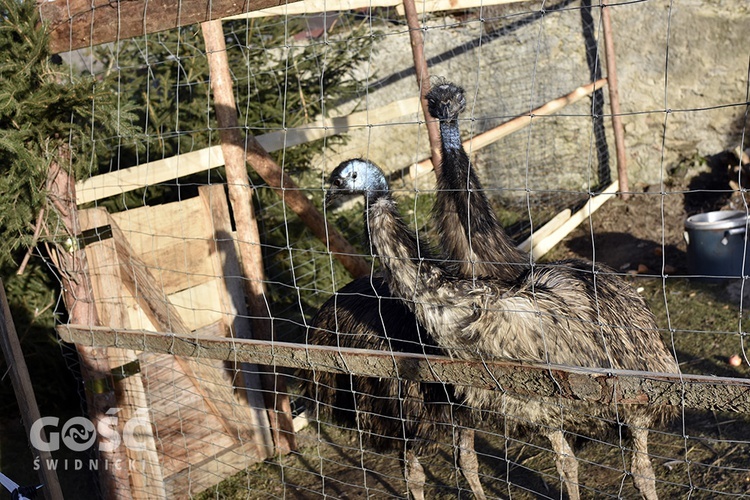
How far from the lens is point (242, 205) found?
14.4 feet

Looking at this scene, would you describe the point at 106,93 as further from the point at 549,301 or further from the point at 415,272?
the point at 549,301

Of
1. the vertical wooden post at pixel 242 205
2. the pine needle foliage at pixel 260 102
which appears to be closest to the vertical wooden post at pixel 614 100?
the pine needle foliage at pixel 260 102

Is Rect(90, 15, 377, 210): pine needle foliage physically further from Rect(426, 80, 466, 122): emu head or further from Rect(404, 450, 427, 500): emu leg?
Rect(404, 450, 427, 500): emu leg

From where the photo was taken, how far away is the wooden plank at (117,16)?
11.3 feet

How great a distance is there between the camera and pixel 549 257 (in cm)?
659

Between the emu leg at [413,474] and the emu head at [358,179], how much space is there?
139 centimetres

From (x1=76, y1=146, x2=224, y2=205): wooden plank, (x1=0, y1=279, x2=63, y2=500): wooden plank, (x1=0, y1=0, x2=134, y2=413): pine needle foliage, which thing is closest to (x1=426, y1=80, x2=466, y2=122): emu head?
(x1=76, y1=146, x2=224, y2=205): wooden plank

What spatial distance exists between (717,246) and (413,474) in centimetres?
291

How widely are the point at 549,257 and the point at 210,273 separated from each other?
3.13 metres

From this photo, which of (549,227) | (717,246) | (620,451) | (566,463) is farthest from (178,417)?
(717,246)

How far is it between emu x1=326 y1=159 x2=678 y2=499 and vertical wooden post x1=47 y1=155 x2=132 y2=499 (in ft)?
4.72

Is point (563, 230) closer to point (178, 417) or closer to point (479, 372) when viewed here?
point (178, 417)

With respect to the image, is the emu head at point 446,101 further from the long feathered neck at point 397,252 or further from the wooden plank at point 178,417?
the wooden plank at point 178,417

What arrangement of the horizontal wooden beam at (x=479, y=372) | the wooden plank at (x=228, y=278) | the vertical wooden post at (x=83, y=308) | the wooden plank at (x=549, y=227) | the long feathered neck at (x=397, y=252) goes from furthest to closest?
the wooden plank at (x=549, y=227) < the wooden plank at (x=228, y=278) < the vertical wooden post at (x=83, y=308) < the long feathered neck at (x=397, y=252) < the horizontal wooden beam at (x=479, y=372)
